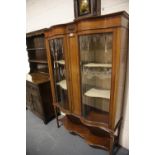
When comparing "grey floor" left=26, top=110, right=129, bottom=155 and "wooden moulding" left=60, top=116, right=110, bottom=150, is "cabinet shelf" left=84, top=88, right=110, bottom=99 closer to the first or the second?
"wooden moulding" left=60, top=116, right=110, bottom=150

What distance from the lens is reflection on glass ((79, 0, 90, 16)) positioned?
1511mm

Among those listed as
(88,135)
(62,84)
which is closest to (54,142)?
(88,135)

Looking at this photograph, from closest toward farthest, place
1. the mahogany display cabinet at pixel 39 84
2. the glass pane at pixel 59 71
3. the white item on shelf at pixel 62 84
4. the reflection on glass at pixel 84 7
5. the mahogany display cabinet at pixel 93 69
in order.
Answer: the mahogany display cabinet at pixel 93 69, the reflection on glass at pixel 84 7, the glass pane at pixel 59 71, the white item on shelf at pixel 62 84, the mahogany display cabinet at pixel 39 84

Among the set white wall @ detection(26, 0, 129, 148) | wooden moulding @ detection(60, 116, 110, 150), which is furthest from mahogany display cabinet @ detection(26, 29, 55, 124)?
wooden moulding @ detection(60, 116, 110, 150)

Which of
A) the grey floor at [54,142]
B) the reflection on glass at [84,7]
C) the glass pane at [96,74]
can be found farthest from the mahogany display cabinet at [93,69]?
the reflection on glass at [84,7]

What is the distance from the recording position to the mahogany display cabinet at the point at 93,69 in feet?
3.85

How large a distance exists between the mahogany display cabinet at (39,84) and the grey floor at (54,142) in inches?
8.6

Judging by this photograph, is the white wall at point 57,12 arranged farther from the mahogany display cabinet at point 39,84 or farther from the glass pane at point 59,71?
the glass pane at point 59,71

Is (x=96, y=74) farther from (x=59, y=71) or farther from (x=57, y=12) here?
(x=57, y=12)

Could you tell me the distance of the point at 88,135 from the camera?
186 cm

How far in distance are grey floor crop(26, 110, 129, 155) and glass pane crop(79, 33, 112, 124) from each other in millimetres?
540
